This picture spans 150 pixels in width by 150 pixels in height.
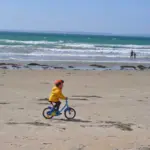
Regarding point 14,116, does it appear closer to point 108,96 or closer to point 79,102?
point 79,102

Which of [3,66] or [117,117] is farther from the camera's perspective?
[3,66]

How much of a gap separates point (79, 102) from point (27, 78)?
813 centimetres

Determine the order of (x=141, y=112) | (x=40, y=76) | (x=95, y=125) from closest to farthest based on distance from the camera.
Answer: (x=95, y=125), (x=141, y=112), (x=40, y=76)

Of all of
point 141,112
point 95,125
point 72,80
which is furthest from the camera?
point 72,80

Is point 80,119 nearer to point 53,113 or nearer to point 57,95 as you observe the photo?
point 53,113

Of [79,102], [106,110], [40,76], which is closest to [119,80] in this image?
[40,76]

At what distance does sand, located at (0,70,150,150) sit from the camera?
25.4 feet

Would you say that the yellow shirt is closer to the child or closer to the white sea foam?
the child

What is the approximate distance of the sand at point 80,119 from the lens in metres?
7.75

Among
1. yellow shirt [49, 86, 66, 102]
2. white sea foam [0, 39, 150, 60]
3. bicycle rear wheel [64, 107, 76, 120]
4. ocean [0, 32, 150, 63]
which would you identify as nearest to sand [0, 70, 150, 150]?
bicycle rear wheel [64, 107, 76, 120]

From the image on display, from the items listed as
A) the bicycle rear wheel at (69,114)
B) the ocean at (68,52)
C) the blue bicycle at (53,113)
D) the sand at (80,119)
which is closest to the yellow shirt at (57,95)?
the blue bicycle at (53,113)

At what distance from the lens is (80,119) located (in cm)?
1048

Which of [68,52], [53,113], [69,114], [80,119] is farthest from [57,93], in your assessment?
[68,52]

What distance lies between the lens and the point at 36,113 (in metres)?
11.1
